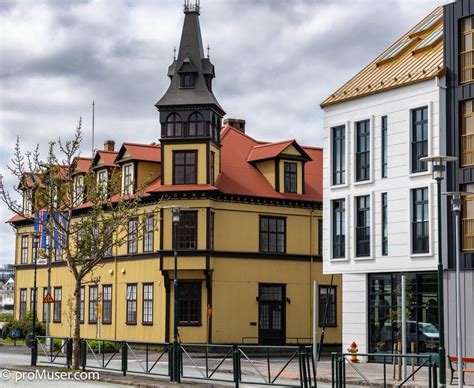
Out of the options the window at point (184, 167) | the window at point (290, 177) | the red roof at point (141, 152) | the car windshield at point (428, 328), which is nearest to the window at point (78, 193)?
the window at point (184, 167)

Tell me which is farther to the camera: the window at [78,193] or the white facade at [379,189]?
the white facade at [379,189]

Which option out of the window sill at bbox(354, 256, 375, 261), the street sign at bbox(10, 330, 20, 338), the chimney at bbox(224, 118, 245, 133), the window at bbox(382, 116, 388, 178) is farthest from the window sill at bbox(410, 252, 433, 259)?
the street sign at bbox(10, 330, 20, 338)

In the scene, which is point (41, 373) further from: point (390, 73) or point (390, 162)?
point (390, 73)

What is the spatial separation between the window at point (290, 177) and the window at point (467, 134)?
17.6m

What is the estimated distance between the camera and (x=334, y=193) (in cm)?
4100

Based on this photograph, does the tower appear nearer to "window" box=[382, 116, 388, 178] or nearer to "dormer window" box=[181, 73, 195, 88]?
"dormer window" box=[181, 73, 195, 88]

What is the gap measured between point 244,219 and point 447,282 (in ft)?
55.5

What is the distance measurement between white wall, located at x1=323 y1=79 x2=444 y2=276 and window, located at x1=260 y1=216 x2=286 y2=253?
10270 mm

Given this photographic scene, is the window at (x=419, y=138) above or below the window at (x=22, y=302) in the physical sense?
above

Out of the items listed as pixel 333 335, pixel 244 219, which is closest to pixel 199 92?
pixel 244 219

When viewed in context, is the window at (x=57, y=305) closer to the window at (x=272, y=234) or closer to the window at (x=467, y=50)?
the window at (x=272, y=234)

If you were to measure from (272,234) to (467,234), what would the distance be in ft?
57.6

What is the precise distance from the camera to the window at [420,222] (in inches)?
1438

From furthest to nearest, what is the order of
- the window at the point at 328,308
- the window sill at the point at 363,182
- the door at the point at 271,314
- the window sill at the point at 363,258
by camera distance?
the window at the point at 328,308 < the door at the point at 271,314 < the window sill at the point at 363,182 < the window sill at the point at 363,258
